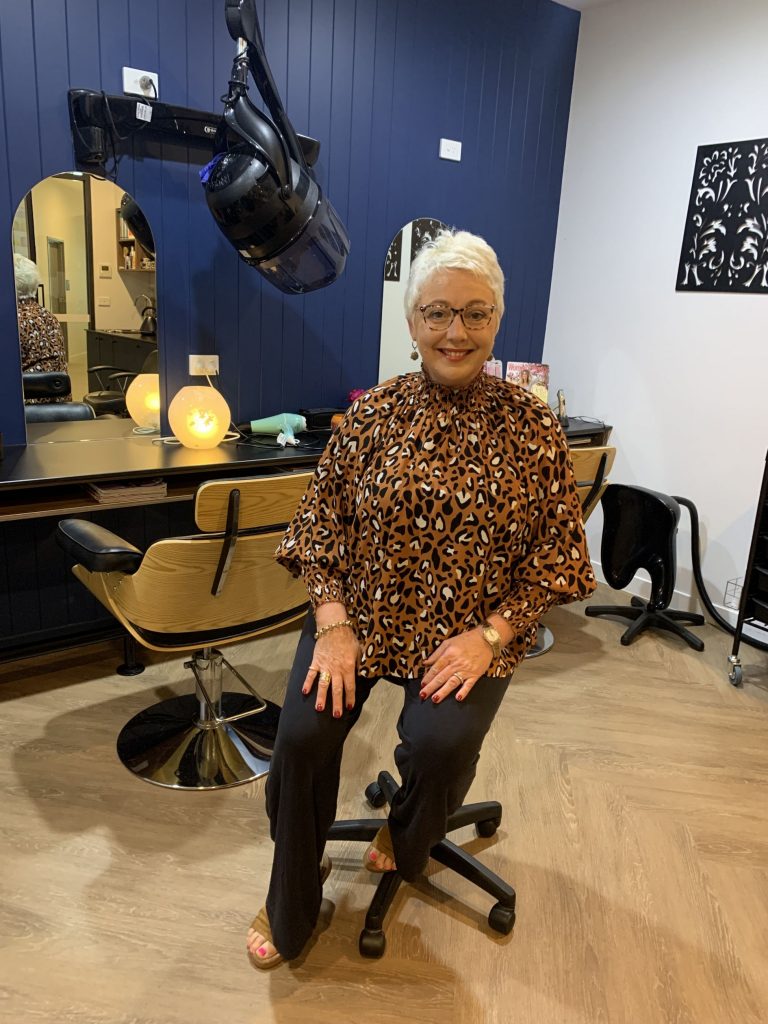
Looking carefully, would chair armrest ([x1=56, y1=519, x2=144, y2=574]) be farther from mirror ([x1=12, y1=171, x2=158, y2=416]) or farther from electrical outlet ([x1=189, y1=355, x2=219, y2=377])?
electrical outlet ([x1=189, y1=355, x2=219, y2=377])

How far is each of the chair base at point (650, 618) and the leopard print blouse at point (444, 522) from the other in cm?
168

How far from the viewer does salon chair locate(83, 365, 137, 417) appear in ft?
8.35

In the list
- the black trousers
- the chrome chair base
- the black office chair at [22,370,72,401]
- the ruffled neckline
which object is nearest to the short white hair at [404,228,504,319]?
the ruffled neckline

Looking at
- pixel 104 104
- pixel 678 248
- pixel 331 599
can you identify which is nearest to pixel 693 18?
pixel 678 248

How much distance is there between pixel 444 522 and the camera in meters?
1.33

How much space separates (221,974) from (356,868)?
1.30 feet

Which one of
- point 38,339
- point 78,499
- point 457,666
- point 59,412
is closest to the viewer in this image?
point 457,666

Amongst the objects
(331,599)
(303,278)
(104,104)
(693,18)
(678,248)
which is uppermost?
(693,18)

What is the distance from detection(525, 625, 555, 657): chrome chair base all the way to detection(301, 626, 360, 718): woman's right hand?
1.52 m

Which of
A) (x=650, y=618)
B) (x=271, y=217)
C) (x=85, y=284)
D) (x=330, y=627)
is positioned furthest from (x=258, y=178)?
(x=650, y=618)

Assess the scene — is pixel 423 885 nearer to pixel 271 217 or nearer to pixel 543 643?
pixel 543 643

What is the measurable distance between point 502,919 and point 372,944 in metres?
0.29

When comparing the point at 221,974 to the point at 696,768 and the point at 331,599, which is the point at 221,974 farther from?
the point at 696,768

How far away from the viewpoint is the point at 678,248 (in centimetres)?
318
